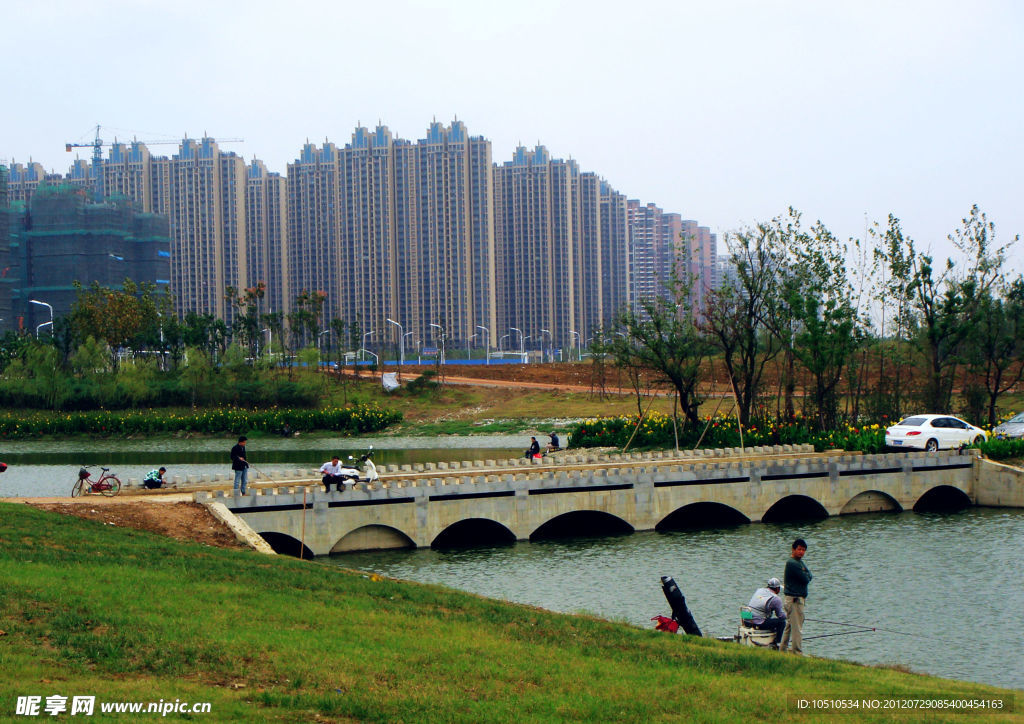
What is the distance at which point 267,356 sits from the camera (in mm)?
96812

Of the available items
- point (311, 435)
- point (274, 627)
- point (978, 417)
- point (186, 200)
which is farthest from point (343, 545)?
point (186, 200)

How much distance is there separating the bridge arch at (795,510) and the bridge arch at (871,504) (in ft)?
3.58

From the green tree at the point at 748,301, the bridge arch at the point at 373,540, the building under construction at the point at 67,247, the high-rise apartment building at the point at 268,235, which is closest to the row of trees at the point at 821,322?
the green tree at the point at 748,301

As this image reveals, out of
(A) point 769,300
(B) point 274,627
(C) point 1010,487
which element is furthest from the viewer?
(A) point 769,300

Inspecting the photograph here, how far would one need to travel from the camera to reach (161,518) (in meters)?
27.7

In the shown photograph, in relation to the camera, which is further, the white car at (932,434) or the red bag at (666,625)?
the white car at (932,434)

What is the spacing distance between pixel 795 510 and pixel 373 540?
18868 millimetres

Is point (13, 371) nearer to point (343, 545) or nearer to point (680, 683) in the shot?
point (343, 545)

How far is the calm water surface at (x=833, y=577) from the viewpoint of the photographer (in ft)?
73.2

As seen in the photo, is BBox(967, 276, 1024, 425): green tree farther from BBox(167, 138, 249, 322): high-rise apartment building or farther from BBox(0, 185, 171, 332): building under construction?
BBox(167, 138, 249, 322): high-rise apartment building

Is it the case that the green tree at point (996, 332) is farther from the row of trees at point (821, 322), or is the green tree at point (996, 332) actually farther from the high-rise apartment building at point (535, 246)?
the high-rise apartment building at point (535, 246)

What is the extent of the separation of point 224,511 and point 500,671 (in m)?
17.4

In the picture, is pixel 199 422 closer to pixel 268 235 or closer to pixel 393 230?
pixel 393 230

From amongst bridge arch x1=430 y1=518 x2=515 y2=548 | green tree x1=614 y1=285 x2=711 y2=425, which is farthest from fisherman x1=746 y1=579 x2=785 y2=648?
green tree x1=614 y1=285 x2=711 y2=425
